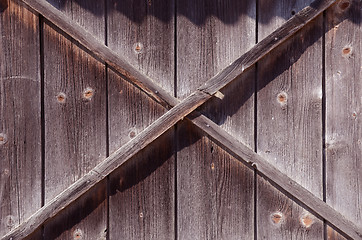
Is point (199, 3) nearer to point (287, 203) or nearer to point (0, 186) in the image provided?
point (287, 203)

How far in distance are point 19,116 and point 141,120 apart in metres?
0.57

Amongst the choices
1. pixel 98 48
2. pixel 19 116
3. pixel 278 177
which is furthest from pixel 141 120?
pixel 278 177

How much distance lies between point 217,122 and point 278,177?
14.4 inches

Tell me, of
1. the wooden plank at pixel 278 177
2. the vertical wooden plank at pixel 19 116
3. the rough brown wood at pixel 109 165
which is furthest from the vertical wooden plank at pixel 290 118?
the vertical wooden plank at pixel 19 116

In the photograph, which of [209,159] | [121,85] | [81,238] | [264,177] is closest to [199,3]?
[121,85]

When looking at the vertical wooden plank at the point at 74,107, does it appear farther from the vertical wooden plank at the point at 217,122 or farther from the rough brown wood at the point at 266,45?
the rough brown wood at the point at 266,45

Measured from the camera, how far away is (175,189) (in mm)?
1604

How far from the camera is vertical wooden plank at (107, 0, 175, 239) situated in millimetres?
1577

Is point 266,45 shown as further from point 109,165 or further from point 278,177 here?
point 109,165

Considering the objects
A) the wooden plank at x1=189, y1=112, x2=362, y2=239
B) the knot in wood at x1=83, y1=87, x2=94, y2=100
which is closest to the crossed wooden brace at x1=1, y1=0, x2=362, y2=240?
the wooden plank at x1=189, y1=112, x2=362, y2=239

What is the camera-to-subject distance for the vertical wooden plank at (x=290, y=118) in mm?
1554

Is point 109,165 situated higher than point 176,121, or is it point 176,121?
point 176,121

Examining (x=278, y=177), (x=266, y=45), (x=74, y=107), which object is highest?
(x=266, y=45)

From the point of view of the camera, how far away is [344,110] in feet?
5.11
